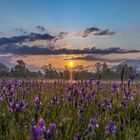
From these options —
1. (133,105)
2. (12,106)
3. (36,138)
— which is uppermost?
(36,138)

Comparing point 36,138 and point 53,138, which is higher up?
point 36,138

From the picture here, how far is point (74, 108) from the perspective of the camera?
628cm

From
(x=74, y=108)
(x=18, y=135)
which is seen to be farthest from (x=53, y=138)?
(x=74, y=108)

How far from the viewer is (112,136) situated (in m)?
4.16

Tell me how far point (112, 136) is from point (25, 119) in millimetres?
1654

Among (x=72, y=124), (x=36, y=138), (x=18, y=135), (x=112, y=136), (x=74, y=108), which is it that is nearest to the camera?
(x=36, y=138)

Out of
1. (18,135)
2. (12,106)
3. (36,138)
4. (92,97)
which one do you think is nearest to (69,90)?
(92,97)

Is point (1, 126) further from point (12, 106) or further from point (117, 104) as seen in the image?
point (117, 104)

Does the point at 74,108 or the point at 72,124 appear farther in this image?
the point at 74,108

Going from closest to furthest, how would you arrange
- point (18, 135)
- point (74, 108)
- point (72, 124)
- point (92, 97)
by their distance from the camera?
point (18, 135)
point (72, 124)
point (74, 108)
point (92, 97)

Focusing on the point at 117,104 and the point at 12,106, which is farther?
the point at 117,104

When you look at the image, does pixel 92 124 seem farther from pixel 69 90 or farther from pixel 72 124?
pixel 69 90

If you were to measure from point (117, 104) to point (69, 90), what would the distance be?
46.9 inches

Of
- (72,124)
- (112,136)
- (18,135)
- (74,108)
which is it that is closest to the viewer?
(18,135)
